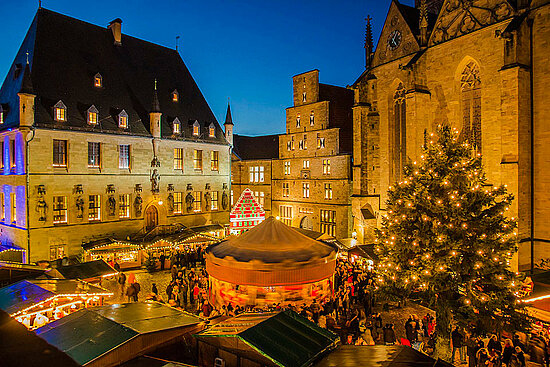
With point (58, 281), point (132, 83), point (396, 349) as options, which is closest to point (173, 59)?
point (132, 83)

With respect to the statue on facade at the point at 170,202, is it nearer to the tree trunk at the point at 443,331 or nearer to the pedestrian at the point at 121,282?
the pedestrian at the point at 121,282

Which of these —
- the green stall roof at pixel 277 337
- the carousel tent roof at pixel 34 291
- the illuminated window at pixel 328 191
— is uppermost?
the illuminated window at pixel 328 191

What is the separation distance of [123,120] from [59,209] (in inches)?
304

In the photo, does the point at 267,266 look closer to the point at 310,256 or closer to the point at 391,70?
the point at 310,256

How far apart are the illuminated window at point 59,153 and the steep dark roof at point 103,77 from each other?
1.11 meters

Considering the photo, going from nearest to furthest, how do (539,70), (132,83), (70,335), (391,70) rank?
(70,335)
(539,70)
(391,70)
(132,83)

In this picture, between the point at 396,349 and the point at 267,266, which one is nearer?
the point at 396,349

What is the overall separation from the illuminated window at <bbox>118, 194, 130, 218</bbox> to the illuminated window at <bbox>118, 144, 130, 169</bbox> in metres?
2.19

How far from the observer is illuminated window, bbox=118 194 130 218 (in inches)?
1102

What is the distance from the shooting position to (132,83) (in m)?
31.3

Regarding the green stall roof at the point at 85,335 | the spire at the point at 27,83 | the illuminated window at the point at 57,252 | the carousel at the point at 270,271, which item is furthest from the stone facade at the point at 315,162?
the green stall roof at the point at 85,335

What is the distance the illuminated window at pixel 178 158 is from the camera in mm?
31719

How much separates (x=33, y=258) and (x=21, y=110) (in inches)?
354

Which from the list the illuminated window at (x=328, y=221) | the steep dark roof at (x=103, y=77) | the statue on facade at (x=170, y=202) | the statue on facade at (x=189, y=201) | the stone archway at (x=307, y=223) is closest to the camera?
the steep dark roof at (x=103, y=77)
